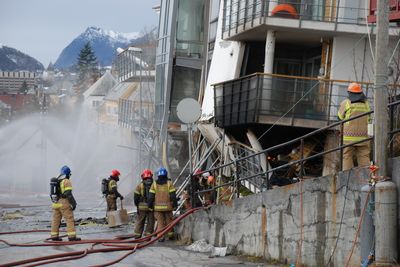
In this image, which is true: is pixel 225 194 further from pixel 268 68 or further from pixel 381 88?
pixel 381 88

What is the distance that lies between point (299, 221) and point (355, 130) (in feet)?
5.49

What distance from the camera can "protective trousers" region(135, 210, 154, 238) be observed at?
1766 centimetres

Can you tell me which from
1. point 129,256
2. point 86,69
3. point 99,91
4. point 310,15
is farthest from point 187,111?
point 86,69

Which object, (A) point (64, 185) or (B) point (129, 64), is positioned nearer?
(A) point (64, 185)

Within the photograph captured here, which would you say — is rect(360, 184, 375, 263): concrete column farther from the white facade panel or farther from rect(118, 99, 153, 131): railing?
rect(118, 99, 153, 131): railing

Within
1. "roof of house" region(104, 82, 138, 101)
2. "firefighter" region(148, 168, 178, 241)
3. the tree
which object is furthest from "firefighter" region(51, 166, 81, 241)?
the tree

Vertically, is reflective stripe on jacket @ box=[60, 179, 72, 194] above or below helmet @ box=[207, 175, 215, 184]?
below

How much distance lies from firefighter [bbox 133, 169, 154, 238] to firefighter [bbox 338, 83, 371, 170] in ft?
20.1

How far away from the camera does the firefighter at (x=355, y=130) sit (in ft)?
39.9

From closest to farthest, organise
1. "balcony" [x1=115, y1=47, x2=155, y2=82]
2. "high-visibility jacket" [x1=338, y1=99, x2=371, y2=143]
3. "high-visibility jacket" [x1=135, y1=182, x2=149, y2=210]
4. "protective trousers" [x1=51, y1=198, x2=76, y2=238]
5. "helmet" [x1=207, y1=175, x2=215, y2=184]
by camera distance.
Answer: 1. "high-visibility jacket" [x1=338, y1=99, x2=371, y2=143]
2. "protective trousers" [x1=51, y1=198, x2=76, y2=238]
3. "high-visibility jacket" [x1=135, y1=182, x2=149, y2=210]
4. "helmet" [x1=207, y1=175, x2=215, y2=184]
5. "balcony" [x1=115, y1=47, x2=155, y2=82]

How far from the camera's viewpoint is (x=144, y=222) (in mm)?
17797

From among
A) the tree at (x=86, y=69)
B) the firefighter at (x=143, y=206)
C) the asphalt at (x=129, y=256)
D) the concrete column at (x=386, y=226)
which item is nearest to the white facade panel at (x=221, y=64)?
the asphalt at (x=129, y=256)

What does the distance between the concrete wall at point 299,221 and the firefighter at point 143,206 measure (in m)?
2.77

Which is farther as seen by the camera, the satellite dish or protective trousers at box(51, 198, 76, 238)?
the satellite dish
